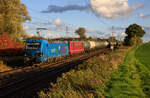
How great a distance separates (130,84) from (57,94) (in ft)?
20.7

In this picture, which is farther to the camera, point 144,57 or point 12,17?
point 144,57

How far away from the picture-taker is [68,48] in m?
28.5

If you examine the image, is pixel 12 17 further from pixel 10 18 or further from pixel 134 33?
pixel 134 33

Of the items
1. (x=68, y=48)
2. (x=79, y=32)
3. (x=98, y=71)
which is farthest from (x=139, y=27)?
(x=98, y=71)

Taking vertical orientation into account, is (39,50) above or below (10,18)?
below

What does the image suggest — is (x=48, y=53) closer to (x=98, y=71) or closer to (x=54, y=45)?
(x=54, y=45)

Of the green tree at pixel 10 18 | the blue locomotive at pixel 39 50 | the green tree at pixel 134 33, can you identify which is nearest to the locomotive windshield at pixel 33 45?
the blue locomotive at pixel 39 50

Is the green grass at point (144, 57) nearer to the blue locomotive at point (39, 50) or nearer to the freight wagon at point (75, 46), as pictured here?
the freight wagon at point (75, 46)

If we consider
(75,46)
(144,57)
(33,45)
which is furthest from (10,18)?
(144,57)

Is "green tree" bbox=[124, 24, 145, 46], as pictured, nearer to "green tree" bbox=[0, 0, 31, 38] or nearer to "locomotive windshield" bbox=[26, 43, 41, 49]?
"green tree" bbox=[0, 0, 31, 38]

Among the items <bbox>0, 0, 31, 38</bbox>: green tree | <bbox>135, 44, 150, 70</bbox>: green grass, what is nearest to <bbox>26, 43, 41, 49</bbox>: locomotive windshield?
<bbox>0, 0, 31, 38</bbox>: green tree

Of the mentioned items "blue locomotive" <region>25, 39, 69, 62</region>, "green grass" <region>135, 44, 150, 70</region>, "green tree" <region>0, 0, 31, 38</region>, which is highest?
"green tree" <region>0, 0, 31, 38</region>

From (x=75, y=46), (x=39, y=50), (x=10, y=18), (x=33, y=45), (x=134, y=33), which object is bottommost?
(x=39, y=50)

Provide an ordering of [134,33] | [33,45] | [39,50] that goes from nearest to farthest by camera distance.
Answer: [39,50]
[33,45]
[134,33]
